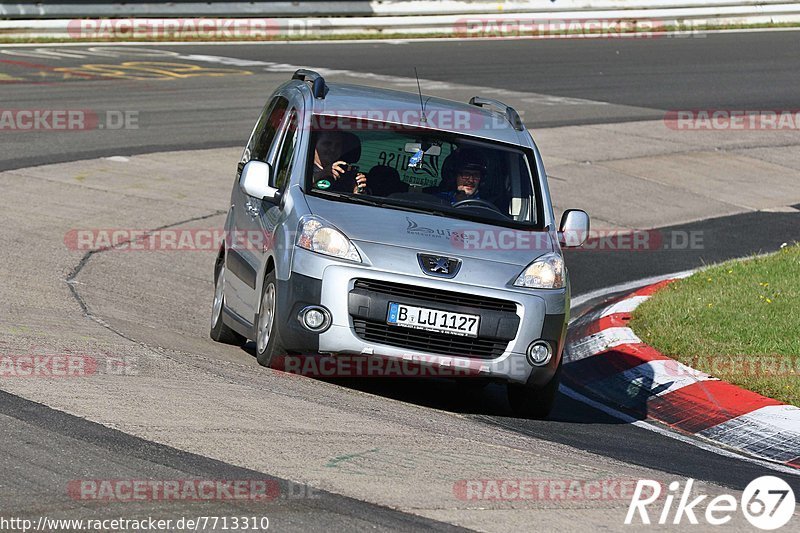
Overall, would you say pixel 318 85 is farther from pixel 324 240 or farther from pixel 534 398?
pixel 534 398

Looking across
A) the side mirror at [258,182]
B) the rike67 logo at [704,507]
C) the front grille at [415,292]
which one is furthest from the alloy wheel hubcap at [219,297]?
the rike67 logo at [704,507]

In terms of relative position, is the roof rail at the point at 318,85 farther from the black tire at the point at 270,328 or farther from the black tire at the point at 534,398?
the black tire at the point at 534,398

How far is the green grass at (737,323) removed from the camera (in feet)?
29.7

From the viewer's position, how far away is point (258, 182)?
839 cm

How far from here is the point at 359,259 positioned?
25.3 ft

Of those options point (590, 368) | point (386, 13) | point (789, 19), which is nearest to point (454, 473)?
point (590, 368)

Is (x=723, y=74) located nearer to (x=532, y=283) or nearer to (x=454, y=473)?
(x=532, y=283)

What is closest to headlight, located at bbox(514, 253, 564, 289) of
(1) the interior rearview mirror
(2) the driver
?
(2) the driver

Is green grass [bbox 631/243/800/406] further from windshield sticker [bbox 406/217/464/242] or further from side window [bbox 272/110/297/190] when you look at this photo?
side window [bbox 272/110/297/190]

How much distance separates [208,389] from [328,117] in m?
2.46

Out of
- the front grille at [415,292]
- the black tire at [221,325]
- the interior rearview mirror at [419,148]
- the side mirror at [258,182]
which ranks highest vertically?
the interior rearview mirror at [419,148]

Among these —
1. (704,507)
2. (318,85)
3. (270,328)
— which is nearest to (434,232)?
(270,328)

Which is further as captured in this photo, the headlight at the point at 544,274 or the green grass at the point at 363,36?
the green grass at the point at 363,36

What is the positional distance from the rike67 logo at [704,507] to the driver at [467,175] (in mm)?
2799
